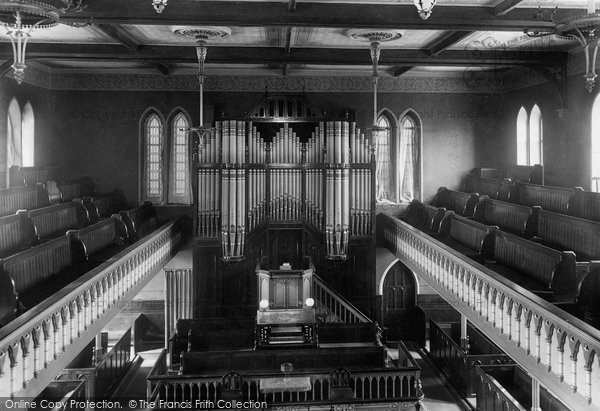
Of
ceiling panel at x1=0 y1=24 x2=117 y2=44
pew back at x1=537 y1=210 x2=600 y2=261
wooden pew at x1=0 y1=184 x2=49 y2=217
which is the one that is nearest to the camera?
pew back at x1=537 y1=210 x2=600 y2=261

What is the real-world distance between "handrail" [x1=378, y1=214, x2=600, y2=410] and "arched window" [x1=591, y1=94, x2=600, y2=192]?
4969 mm

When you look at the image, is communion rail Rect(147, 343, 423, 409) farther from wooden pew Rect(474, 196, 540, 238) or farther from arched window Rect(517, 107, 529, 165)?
arched window Rect(517, 107, 529, 165)

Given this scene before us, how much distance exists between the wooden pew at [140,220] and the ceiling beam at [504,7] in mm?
10402

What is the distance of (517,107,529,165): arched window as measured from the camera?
1881cm

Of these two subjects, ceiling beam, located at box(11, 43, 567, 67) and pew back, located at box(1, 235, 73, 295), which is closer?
pew back, located at box(1, 235, 73, 295)

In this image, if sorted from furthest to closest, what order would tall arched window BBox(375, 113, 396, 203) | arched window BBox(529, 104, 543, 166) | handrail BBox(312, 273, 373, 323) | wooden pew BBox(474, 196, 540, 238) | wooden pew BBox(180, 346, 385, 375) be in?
1. tall arched window BBox(375, 113, 396, 203)
2. arched window BBox(529, 104, 543, 166)
3. handrail BBox(312, 273, 373, 323)
4. wooden pew BBox(180, 346, 385, 375)
5. wooden pew BBox(474, 196, 540, 238)

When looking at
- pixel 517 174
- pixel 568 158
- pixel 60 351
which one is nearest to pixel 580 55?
pixel 568 158

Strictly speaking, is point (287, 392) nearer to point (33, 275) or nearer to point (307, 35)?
point (33, 275)

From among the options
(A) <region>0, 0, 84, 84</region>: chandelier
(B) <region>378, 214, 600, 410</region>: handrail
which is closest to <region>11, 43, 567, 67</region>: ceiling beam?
(B) <region>378, 214, 600, 410</region>: handrail

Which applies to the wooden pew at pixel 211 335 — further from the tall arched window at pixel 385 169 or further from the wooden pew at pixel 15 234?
the tall arched window at pixel 385 169

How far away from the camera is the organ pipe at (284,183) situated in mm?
17031

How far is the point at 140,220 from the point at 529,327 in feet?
41.1

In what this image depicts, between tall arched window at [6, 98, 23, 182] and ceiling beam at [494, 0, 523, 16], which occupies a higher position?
ceiling beam at [494, 0, 523, 16]

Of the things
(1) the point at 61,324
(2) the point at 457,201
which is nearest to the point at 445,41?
(2) the point at 457,201
